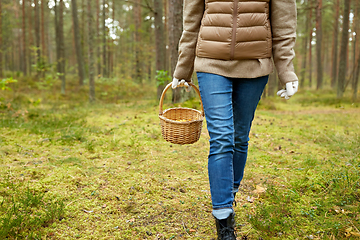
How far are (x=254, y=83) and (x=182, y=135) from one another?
2.97ft

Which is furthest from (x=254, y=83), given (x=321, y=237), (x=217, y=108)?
(x=321, y=237)

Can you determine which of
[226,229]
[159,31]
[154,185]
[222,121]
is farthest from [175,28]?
[226,229]

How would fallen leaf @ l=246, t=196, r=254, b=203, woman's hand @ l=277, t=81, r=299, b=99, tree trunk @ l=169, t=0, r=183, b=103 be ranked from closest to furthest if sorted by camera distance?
woman's hand @ l=277, t=81, r=299, b=99 → fallen leaf @ l=246, t=196, r=254, b=203 → tree trunk @ l=169, t=0, r=183, b=103

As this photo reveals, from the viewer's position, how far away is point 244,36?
1.92 metres

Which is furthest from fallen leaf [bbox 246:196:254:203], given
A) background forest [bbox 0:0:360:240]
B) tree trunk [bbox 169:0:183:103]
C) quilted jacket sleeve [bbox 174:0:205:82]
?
tree trunk [bbox 169:0:183:103]

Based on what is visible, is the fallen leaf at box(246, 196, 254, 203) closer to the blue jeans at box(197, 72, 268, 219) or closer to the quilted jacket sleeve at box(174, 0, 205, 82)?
the blue jeans at box(197, 72, 268, 219)

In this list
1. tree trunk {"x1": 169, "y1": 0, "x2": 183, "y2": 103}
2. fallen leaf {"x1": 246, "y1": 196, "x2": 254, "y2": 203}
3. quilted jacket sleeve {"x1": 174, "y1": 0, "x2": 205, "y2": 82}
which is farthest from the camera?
tree trunk {"x1": 169, "y1": 0, "x2": 183, "y2": 103}

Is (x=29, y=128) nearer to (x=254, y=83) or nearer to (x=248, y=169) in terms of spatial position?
(x=248, y=169)

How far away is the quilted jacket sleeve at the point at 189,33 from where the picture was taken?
6.84 ft

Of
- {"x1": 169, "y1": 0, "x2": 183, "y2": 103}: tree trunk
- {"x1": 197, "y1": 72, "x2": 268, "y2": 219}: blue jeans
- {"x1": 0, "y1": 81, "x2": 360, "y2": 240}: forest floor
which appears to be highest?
{"x1": 169, "y1": 0, "x2": 183, "y2": 103}: tree trunk

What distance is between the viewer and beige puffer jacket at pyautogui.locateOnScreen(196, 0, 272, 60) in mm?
Result: 1902

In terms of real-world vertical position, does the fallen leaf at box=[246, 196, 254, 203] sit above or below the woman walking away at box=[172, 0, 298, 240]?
below

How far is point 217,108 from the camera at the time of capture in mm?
1918

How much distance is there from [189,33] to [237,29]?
42 centimetres
